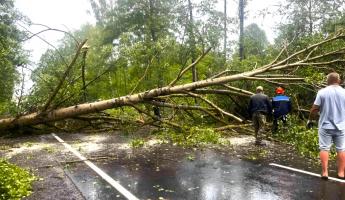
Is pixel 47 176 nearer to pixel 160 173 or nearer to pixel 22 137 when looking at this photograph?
pixel 160 173

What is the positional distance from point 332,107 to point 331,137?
52 centimetres

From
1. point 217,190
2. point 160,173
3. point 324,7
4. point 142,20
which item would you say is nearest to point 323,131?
point 217,190

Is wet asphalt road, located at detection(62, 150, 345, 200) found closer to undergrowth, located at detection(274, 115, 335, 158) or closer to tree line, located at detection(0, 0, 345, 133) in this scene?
undergrowth, located at detection(274, 115, 335, 158)

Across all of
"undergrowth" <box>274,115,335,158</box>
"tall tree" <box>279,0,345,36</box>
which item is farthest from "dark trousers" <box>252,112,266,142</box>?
"tall tree" <box>279,0,345,36</box>

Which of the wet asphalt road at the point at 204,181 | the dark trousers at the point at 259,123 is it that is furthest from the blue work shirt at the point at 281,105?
the wet asphalt road at the point at 204,181

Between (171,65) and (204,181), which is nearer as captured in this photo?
(204,181)

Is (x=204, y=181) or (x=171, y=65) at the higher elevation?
(x=171, y=65)

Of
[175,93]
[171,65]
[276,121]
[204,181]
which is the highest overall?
[171,65]

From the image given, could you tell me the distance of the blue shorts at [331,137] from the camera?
6332 mm

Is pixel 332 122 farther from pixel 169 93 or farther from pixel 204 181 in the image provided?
pixel 169 93

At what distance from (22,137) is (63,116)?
8.35 feet

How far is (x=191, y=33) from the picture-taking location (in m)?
19.9

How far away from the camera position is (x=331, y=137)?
6.46 m

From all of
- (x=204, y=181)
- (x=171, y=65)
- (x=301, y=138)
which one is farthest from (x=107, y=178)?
(x=171, y=65)
